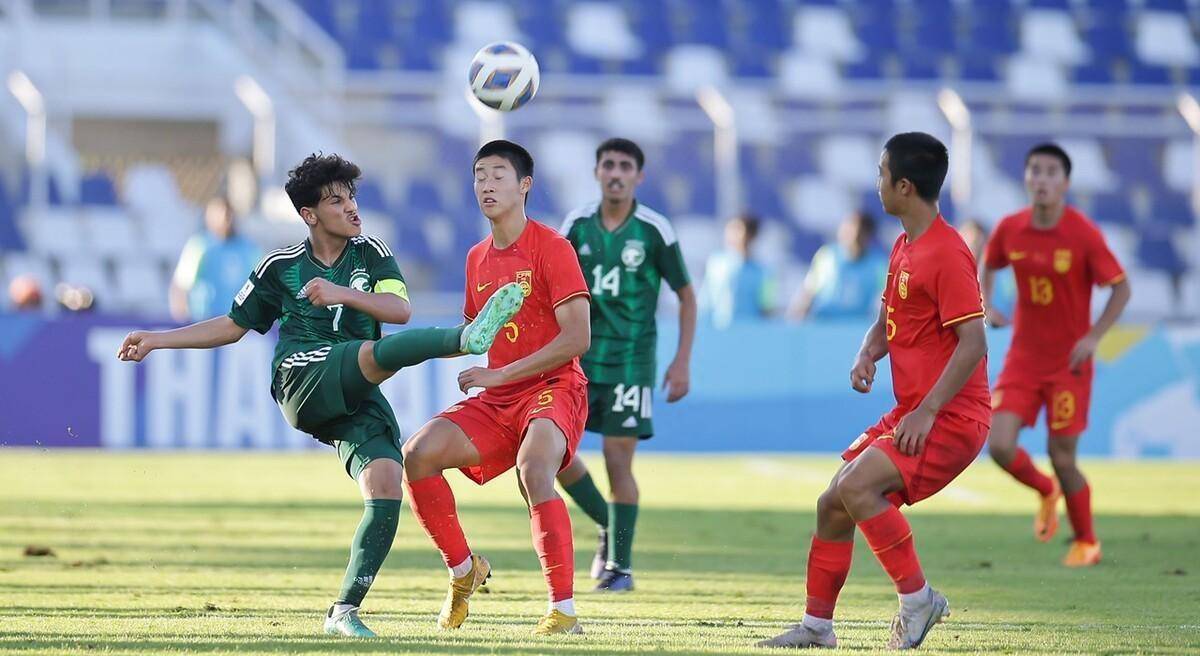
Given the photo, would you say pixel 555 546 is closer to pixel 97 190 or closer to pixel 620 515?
pixel 620 515

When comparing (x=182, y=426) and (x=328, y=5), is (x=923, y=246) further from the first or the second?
→ (x=328, y=5)

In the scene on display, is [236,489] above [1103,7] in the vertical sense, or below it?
below

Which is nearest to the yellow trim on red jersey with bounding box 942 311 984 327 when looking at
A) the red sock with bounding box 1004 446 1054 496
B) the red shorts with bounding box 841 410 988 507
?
the red shorts with bounding box 841 410 988 507

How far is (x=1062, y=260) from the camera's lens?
9375mm

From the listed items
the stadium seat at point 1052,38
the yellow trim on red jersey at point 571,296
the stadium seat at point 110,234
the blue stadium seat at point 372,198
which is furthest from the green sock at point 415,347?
the stadium seat at point 1052,38

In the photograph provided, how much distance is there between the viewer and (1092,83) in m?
25.5

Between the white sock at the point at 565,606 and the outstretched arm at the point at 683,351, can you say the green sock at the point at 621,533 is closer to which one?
the outstretched arm at the point at 683,351

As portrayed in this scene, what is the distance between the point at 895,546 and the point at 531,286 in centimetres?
160

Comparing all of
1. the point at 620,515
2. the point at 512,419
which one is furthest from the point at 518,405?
the point at 620,515

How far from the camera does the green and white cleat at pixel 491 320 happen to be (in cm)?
571

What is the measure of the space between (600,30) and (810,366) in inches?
395

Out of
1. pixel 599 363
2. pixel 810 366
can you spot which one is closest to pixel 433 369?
pixel 810 366

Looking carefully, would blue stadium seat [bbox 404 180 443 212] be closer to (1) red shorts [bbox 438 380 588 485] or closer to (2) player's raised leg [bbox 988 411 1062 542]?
(2) player's raised leg [bbox 988 411 1062 542]

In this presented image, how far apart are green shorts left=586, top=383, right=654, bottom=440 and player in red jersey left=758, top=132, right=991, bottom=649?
2612 millimetres
